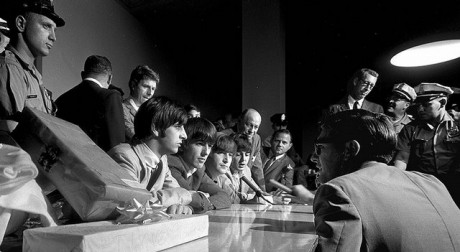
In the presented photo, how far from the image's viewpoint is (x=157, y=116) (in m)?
1.78

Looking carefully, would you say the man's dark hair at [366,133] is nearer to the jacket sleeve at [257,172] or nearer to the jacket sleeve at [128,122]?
the jacket sleeve at [128,122]

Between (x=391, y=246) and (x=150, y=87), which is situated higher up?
(x=150, y=87)

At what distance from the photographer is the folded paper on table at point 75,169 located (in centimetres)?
89

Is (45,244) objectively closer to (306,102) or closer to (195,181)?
(195,181)

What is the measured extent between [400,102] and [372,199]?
3.18 m

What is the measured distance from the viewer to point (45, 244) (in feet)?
2.46

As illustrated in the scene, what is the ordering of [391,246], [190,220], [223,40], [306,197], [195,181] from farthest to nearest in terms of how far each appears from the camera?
[223,40] → [195,181] → [306,197] → [190,220] → [391,246]

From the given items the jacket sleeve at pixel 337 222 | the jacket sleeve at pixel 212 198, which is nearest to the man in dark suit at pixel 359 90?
the jacket sleeve at pixel 212 198

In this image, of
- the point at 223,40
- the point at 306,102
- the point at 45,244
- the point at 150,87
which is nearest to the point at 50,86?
the point at 150,87

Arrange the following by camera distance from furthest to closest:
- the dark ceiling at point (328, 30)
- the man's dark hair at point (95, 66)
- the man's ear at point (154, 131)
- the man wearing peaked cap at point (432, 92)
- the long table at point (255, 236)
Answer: the dark ceiling at point (328, 30) → the man wearing peaked cap at point (432, 92) → the man's dark hair at point (95, 66) → the man's ear at point (154, 131) → the long table at point (255, 236)

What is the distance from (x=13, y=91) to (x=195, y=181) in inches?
50.6

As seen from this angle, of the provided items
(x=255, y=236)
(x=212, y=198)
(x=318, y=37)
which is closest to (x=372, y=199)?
(x=255, y=236)

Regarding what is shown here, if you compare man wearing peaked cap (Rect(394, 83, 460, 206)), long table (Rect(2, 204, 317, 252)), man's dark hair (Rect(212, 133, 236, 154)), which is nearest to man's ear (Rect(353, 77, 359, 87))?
man wearing peaked cap (Rect(394, 83, 460, 206))

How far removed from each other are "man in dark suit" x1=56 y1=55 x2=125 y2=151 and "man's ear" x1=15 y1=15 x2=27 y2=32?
80cm
